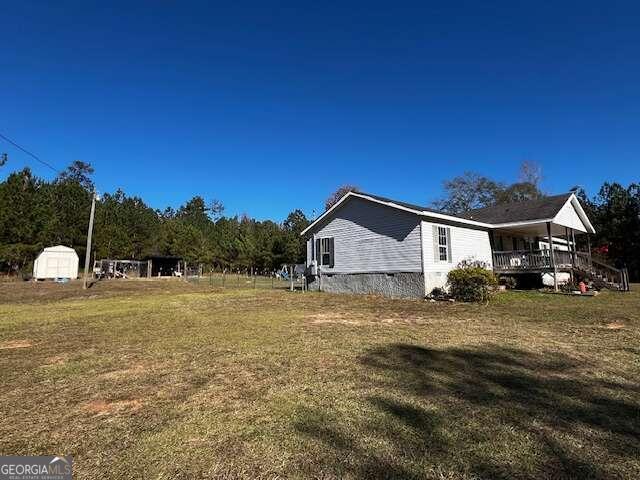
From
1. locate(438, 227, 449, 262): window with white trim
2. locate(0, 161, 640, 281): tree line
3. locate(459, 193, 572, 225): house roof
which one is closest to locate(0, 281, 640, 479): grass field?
locate(438, 227, 449, 262): window with white trim

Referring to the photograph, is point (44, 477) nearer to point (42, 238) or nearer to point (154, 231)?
point (42, 238)

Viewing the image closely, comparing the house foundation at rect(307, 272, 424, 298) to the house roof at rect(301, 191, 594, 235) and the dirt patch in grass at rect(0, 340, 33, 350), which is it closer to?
the house roof at rect(301, 191, 594, 235)

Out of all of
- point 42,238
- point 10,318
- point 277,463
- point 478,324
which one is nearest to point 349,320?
point 478,324

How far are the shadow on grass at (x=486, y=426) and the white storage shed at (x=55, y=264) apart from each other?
39028 mm

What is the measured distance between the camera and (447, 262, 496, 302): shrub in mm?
14703

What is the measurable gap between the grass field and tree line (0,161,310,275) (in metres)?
30.9

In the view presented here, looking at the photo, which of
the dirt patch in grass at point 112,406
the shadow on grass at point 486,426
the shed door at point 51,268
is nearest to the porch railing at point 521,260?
the shadow on grass at point 486,426

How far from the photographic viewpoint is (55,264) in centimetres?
3581

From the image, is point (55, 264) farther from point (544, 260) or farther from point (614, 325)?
point (614, 325)

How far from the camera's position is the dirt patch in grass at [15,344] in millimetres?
7320

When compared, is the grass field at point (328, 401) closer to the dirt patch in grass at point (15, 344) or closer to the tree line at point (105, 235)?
the dirt patch in grass at point (15, 344)

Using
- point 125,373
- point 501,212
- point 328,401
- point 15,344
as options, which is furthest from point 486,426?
point 501,212

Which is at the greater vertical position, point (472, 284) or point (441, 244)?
point (441, 244)

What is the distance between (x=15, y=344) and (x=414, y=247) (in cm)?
1378
